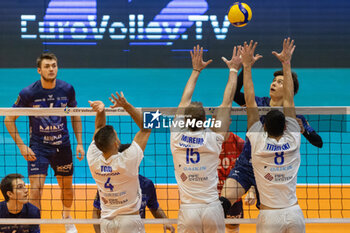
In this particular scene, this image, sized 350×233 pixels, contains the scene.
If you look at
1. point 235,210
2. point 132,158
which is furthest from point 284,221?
point 132,158

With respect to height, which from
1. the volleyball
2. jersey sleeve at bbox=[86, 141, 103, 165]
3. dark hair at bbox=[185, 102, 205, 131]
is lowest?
jersey sleeve at bbox=[86, 141, 103, 165]

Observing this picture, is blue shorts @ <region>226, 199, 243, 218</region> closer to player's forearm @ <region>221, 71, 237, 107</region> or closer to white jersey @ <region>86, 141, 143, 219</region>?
player's forearm @ <region>221, 71, 237, 107</region>

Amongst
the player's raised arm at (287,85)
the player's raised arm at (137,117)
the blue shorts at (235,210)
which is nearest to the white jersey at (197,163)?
the player's raised arm at (137,117)

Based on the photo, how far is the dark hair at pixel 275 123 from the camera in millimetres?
4941

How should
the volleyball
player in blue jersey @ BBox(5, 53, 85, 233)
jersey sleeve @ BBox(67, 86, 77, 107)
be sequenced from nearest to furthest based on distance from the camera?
player in blue jersey @ BBox(5, 53, 85, 233) → jersey sleeve @ BBox(67, 86, 77, 107) → the volleyball

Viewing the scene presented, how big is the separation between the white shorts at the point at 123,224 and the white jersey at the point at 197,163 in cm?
52

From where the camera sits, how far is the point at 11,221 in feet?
18.4

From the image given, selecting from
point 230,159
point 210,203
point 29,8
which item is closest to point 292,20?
point 29,8

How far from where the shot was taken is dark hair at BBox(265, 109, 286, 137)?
494 cm

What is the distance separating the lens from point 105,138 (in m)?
4.74

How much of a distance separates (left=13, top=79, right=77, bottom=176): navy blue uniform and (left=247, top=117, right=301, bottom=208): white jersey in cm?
309

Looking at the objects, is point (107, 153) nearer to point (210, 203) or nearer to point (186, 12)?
point (210, 203)

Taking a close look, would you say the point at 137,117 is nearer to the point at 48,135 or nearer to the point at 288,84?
the point at 288,84

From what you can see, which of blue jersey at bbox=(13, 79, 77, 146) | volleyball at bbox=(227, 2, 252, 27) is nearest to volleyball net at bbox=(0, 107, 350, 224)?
blue jersey at bbox=(13, 79, 77, 146)
